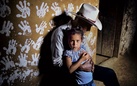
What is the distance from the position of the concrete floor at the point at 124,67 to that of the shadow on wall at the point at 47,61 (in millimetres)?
1386

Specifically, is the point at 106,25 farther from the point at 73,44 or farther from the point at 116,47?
the point at 73,44

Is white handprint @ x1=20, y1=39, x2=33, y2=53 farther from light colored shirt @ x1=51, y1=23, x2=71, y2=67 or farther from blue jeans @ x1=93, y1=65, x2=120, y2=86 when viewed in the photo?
blue jeans @ x1=93, y1=65, x2=120, y2=86

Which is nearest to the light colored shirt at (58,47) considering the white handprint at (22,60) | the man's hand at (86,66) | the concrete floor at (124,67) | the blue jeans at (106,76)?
the man's hand at (86,66)

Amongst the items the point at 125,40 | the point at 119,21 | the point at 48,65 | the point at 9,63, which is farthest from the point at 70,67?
the point at 125,40

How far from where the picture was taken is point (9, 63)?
2482 mm

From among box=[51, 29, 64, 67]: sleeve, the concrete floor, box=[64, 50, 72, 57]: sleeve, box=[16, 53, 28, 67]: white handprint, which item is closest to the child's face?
box=[64, 50, 72, 57]: sleeve

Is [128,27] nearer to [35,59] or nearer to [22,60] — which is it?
[35,59]

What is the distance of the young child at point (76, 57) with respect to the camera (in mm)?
2399

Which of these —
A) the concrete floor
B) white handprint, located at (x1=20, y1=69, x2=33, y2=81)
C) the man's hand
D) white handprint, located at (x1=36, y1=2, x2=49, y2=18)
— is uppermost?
white handprint, located at (x1=36, y1=2, x2=49, y2=18)

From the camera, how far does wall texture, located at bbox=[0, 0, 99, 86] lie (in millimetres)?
2297

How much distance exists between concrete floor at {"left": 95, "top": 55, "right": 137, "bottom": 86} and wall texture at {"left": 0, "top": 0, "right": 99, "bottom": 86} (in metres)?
1.95

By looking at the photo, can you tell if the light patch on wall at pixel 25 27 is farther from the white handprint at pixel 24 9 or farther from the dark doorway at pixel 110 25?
the dark doorway at pixel 110 25

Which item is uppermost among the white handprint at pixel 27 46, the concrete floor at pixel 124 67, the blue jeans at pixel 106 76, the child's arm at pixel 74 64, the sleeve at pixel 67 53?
the white handprint at pixel 27 46

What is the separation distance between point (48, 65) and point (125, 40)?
3.14 metres
